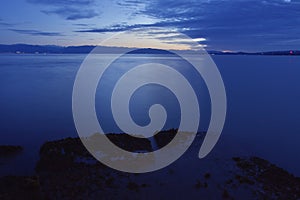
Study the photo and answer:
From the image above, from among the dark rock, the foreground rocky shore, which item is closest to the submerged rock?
the foreground rocky shore

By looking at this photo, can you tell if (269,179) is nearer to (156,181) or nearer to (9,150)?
(156,181)

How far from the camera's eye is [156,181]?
13.3 m

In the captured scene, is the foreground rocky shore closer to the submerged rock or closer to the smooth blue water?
the submerged rock

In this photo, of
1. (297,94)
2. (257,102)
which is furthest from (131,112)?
(297,94)

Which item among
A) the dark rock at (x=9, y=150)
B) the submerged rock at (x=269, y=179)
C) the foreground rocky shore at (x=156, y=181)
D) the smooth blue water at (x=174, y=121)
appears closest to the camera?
the foreground rocky shore at (x=156, y=181)

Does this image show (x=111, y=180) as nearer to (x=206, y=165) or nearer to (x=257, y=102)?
(x=206, y=165)

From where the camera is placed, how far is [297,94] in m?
41.3

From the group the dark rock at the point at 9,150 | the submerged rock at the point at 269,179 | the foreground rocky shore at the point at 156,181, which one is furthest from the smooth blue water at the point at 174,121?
the foreground rocky shore at the point at 156,181

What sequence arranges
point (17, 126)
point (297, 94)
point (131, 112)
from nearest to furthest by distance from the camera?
point (17, 126)
point (131, 112)
point (297, 94)

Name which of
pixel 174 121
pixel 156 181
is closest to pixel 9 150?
pixel 156 181

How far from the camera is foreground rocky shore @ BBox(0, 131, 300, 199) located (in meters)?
11.9

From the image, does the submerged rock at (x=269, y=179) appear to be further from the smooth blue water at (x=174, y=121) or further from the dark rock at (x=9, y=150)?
the dark rock at (x=9, y=150)

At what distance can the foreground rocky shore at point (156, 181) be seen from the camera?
11.9m

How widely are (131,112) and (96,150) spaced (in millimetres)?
11345
